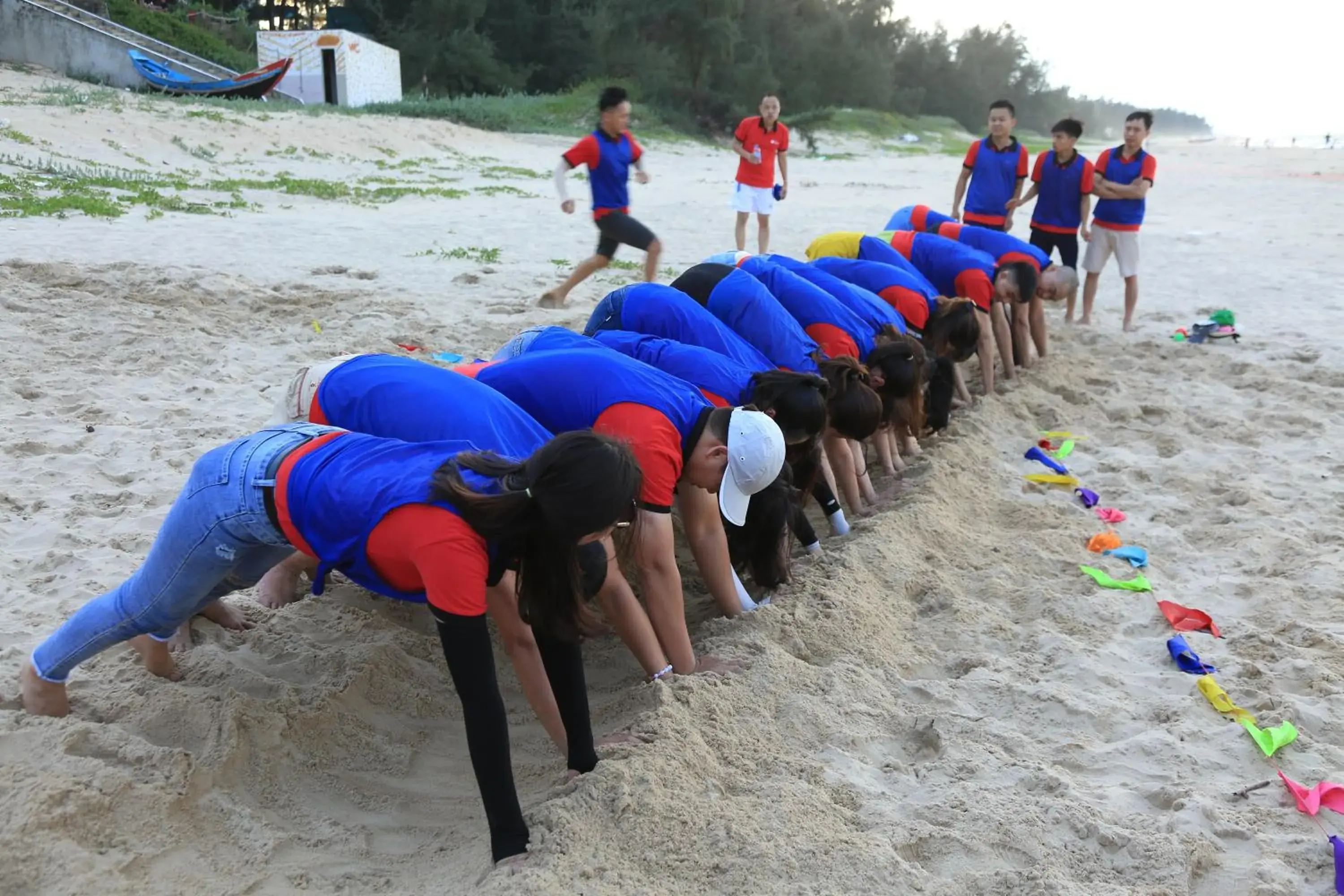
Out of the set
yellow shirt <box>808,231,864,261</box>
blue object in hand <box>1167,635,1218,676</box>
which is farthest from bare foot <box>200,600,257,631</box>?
yellow shirt <box>808,231,864,261</box>

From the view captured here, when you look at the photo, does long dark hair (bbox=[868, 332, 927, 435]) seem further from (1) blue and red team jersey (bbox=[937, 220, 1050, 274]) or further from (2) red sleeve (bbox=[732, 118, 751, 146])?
(2) red sleeve (bbox=[732, 118, 751, 146])

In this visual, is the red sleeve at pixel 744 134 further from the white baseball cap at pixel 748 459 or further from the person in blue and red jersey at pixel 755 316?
the white baseball cap at pixel 748 459

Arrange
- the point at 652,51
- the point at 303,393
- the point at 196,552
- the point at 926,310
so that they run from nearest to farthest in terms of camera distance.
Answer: the point at 196,552, the point at 303,393, the point at 926,310, the point at 652,51

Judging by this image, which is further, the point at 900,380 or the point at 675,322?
the point at 900,380

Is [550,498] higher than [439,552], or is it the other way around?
[550,498]

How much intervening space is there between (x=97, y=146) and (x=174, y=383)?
8.45 metres

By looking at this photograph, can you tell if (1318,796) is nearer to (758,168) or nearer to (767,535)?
(767,535)

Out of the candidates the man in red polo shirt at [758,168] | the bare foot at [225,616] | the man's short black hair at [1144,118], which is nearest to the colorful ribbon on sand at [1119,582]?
the bare foot at [225,616]

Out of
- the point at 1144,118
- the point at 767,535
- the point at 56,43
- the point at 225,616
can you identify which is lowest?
the point at 225,616

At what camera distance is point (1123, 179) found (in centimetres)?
754

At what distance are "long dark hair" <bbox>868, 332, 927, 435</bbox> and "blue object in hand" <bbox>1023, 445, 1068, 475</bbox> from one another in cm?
126

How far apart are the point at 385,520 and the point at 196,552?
0.52 m

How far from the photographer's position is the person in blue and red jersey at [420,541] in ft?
6.45

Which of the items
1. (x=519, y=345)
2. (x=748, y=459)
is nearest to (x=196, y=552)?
(x=748, y=459)
